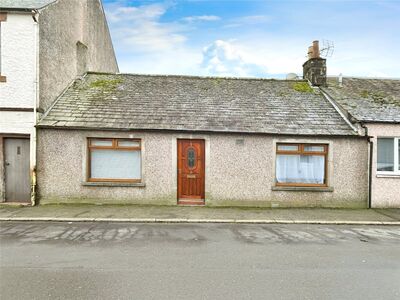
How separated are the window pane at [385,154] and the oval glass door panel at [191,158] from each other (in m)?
6.93

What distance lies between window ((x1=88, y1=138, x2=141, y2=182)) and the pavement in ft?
3.72

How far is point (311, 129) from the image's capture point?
10.1 metres

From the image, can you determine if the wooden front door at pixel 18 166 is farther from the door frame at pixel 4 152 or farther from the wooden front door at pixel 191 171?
the wooden front door at pixel 191 171

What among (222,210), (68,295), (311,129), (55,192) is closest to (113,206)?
(55,192)

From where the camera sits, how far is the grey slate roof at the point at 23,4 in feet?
31.0

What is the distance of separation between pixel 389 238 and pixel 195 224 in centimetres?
499

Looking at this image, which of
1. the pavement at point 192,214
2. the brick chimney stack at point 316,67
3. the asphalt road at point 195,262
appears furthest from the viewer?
the brick chimney stack at point 316,67

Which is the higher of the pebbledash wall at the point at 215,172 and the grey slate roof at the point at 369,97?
the grey slate roof at the point at 369,97

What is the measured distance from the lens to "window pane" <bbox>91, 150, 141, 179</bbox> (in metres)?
10.1

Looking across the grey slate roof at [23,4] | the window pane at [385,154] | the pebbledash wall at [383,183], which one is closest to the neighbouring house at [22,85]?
the grey slate roof at [23,4]

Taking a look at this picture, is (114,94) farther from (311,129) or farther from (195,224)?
(311,129)

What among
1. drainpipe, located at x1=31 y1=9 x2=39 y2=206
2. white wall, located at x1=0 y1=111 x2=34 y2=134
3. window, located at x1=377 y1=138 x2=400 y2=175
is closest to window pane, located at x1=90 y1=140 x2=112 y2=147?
drainpipe, located at x1=31 y1=9 x2=39 y2=206

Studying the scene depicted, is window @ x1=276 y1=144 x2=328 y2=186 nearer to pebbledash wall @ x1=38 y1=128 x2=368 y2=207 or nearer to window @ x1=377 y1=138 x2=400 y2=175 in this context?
pebbledash wall @ x1=38 y1=128 x2=368 y2=207

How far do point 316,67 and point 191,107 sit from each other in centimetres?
688
